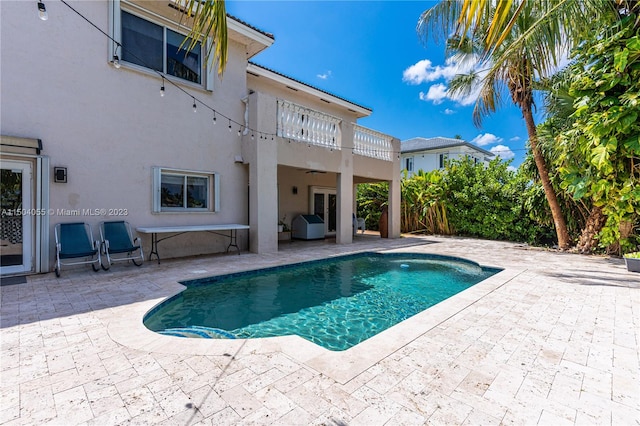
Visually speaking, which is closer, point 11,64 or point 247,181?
point 11,64

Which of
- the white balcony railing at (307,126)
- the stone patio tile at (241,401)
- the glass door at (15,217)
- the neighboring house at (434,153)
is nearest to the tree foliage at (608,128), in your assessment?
the white balcony railing at (307,126)

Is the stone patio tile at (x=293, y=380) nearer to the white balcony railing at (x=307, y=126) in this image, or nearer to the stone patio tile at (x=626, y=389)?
the stone patio tile at (x=626, y=389)

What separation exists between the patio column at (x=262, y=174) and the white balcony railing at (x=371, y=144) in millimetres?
4848

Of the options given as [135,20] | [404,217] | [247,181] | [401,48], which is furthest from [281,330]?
[401,48]

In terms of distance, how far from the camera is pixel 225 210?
10812 millimetres

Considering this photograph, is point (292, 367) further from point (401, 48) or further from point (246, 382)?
point (401, 48)

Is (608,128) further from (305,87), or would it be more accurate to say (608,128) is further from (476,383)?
(305,87)

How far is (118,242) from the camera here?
809cm

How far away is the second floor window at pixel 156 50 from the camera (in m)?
8.69

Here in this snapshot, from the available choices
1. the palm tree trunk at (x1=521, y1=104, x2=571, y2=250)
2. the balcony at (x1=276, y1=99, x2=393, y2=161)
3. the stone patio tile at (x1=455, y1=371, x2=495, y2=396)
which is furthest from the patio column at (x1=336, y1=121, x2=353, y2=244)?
the stone patio tile at (x1=455, y1=371, x2=495, y2=396)

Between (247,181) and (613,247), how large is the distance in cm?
1369

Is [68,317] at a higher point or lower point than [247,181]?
lower

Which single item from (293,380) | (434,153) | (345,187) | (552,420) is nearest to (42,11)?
(293,380)

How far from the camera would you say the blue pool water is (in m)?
5.02
